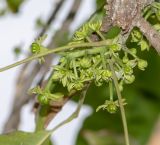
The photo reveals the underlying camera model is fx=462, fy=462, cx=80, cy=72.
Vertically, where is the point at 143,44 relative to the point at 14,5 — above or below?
below

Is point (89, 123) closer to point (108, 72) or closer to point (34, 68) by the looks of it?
point (34, 68)

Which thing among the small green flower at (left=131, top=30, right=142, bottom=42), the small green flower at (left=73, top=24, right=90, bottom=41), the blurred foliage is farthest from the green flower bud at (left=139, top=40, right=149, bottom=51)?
the blurred foliage

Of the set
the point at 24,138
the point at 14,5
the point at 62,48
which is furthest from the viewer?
the point at 14,5

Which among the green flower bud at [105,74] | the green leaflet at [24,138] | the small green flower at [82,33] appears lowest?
the green leaflet at [24,138]

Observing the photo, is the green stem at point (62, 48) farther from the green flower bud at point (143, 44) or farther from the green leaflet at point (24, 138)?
the green leaflet at point (24, 138)

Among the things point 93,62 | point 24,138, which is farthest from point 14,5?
point 93,62

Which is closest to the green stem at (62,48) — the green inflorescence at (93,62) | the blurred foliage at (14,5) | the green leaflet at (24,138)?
the green inflorescence at (93,62)

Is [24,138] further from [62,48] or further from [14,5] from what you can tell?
[14,5]

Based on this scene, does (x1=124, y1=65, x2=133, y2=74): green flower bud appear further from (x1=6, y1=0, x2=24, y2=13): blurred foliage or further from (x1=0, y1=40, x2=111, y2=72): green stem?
(x1=6, y1=0, x2=24, y2=13): blurred foliage
